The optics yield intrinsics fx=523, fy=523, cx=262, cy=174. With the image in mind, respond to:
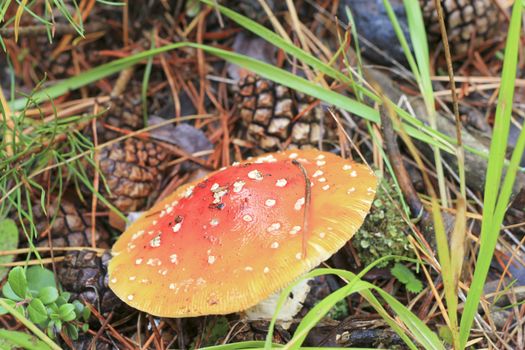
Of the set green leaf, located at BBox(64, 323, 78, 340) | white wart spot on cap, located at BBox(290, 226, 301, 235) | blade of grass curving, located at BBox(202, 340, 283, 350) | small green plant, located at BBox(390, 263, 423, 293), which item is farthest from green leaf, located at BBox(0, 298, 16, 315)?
small green plant, located at BBox(390, 263, 423, 293)

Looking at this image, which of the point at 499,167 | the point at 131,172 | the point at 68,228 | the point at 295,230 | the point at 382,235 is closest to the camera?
the point at 499,167

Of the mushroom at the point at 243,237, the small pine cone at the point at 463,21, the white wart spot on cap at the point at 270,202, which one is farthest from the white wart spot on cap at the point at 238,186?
the small pine cone at the point at 463,21

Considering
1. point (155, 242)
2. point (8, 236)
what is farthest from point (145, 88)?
point (155, 242)

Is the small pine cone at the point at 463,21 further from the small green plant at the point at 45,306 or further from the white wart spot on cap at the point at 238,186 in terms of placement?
the small green plant at the point at 45,306

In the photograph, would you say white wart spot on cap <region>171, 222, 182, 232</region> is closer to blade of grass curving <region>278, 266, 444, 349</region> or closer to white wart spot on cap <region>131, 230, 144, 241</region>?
white wart spot on cap <region>131, 230, 144, 241</region>

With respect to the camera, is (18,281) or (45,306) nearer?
(18,281)

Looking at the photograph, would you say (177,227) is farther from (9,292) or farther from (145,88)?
(145,88)
